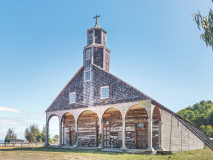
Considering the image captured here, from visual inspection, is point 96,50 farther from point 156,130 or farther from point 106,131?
point 156,130

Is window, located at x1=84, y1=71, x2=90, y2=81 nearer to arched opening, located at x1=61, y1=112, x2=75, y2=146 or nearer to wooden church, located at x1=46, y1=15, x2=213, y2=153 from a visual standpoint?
wooden church, located at x1=46, y1=15, x2=213, y2=153

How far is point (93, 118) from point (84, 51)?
8.65 metres

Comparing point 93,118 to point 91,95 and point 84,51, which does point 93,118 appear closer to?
point 91,95

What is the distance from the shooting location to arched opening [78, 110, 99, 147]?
28.3 m

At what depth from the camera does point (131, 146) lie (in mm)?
25094

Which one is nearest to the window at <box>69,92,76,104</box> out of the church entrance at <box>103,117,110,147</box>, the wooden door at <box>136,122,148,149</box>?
the church entrance at <box>103,117,110,147</box>

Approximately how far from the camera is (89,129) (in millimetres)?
29047

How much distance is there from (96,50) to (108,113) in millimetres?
7988

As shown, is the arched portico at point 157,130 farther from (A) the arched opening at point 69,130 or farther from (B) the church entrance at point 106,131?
(A) the arched opening at point 69,130

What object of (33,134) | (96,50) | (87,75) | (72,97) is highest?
(96,50)

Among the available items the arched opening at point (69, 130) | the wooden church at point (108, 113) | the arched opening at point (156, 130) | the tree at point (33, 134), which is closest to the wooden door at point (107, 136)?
the wooden church at point (108, 113)

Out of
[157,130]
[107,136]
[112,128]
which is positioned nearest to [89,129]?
[107,136]

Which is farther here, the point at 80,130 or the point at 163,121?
the point at 80,130

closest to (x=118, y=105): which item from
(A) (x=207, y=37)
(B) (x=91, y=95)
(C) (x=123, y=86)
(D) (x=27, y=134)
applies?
(C) (x=123, y=86)
